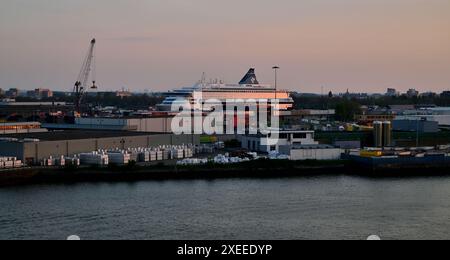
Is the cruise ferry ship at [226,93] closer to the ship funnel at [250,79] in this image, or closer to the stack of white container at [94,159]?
the ship funnel at [250,79]

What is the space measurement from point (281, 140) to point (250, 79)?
310 inches

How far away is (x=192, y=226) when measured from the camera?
393 cm

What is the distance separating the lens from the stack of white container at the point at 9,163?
239 inches

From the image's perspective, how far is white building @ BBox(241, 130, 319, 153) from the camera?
309 inches

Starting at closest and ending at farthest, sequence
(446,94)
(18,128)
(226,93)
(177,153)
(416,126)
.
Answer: (177,153), (18,128), (416,126), (226,93), (446,94)

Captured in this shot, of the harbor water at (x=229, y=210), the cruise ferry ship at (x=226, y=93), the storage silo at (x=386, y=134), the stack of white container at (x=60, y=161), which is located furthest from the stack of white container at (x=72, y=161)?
the cruise ferry ship at (x=226, y=93)

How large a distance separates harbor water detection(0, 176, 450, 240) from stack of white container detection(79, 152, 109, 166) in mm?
779

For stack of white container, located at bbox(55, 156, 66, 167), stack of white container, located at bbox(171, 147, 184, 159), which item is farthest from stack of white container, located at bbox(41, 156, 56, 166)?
stack of white container, located at bbox(171, 147, 184, 159)

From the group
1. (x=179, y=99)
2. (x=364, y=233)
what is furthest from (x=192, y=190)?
(x=179, y=99)

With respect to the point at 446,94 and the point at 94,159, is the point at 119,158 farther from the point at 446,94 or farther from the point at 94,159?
the point at 446,94

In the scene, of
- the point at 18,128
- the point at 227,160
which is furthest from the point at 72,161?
the point at 18,128

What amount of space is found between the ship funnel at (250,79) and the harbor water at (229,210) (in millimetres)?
9486

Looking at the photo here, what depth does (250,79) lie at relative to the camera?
1561 cm
